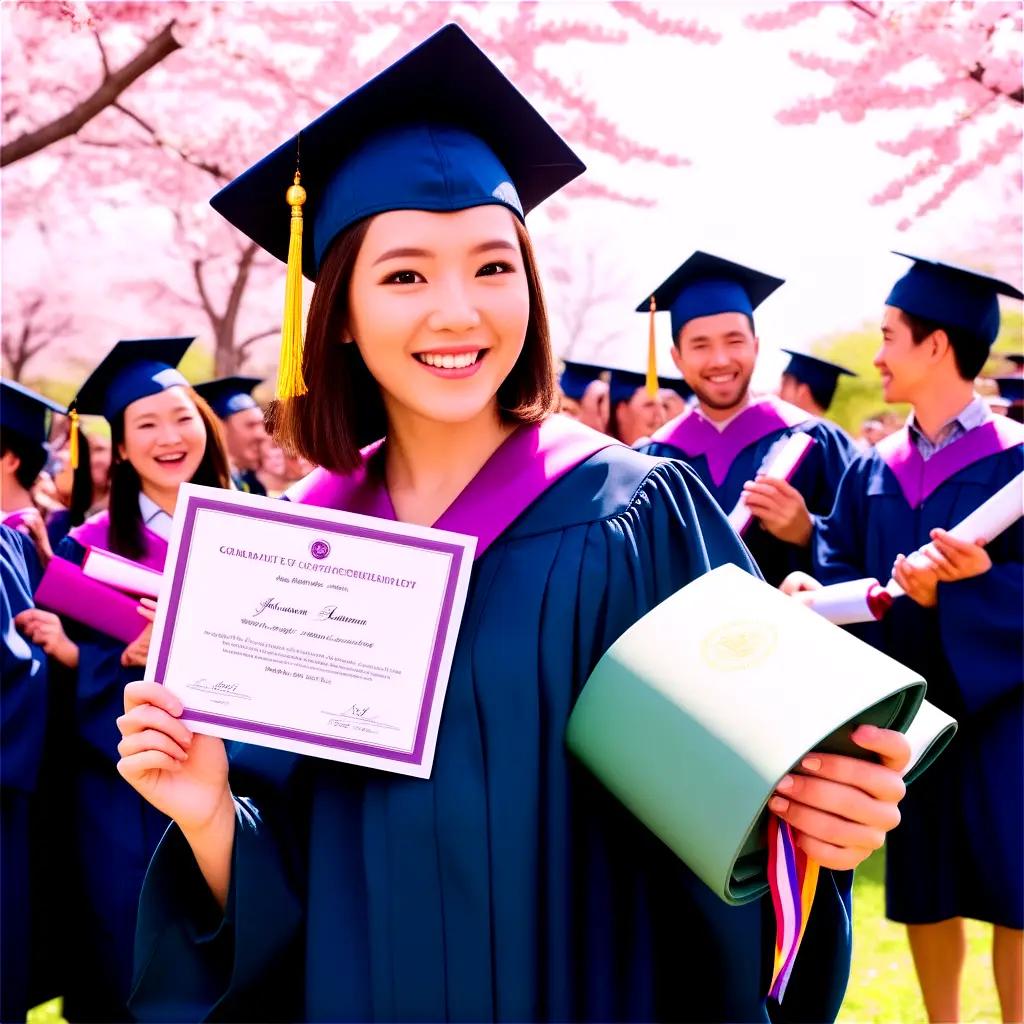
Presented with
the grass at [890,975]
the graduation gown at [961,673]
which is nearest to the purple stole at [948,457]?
the graduation gown at [961,673]

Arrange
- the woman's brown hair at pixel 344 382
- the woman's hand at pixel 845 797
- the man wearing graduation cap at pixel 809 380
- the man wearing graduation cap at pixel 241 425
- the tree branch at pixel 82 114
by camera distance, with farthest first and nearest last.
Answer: the man wearing graduation cap at pixel 809 380 < the man wearing graduation cap at pixel 241 425 < the tree branch at pixel 82 114 < the woman's brown hair at pixel 344 382 < the woman's hand at pixel 845 797

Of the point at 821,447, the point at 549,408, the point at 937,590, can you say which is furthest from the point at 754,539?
the point at 549,408

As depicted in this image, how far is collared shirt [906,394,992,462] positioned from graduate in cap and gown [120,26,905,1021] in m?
2.51

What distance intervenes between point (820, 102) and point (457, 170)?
7.66 metres

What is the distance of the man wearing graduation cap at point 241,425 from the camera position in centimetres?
613

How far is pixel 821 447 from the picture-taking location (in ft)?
15.2

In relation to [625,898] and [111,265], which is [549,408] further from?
[111,265]

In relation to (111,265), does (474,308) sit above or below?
below

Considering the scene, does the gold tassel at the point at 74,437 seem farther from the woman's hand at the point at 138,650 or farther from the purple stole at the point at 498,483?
the purple stole at the point at 498,483

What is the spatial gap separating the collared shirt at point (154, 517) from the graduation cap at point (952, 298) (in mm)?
2719

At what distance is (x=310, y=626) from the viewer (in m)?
1.43

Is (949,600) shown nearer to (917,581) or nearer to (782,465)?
(917,581)

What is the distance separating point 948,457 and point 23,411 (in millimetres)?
3393

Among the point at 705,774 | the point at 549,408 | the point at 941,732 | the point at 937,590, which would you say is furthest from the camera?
the point at 937,590
